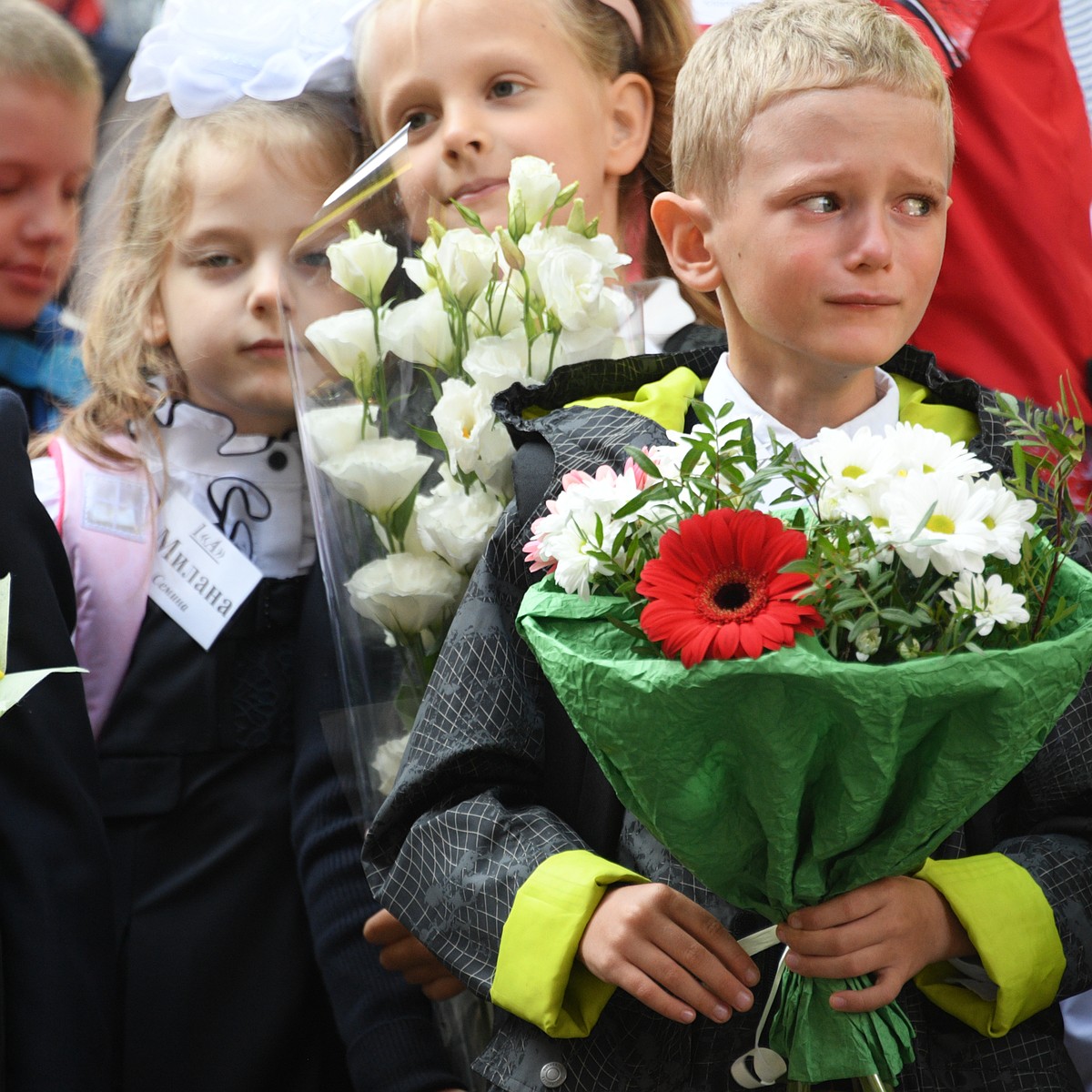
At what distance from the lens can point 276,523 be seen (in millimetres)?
1657

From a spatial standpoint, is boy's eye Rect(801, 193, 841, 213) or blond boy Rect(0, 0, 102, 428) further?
blond boy Rect(0, 0, 102, 428)

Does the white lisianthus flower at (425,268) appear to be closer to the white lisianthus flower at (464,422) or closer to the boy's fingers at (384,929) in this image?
the white lisianthus flower at (464,422)

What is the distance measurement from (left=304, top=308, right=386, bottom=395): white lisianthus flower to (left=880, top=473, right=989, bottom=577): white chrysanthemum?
0.61 metres

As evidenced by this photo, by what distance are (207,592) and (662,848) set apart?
72cm

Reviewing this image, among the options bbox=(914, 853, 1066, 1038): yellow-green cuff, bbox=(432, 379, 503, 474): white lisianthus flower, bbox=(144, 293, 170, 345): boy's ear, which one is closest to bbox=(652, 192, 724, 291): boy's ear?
Result: bbox=(432, 379, 503, 474): white lisianthus flower

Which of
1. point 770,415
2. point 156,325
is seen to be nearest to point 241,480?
point 156,325

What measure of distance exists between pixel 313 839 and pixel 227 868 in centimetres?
13

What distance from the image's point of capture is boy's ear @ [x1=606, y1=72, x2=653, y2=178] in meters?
1.73

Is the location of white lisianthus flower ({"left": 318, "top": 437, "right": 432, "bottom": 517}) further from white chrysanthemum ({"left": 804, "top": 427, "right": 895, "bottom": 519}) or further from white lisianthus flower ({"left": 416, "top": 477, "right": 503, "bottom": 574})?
white chrysanthemum ({"left": 804, "top": 427, "right": 895, "bottom": 519})

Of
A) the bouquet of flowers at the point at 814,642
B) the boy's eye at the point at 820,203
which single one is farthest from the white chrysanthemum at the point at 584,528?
the boy's eye at the point at 820,203

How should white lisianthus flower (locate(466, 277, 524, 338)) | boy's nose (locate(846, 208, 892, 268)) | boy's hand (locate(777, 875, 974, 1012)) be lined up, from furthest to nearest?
1. white lisianthus flower (locate(466, 277, 524, 338))
2. boy's nose (locate(846, 208, 892, 268))
3. boy's hand (locate(777, 875, 974, 1012))

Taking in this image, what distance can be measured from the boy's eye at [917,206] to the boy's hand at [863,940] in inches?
21.5

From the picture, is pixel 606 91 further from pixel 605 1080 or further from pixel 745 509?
pixel 605 1080

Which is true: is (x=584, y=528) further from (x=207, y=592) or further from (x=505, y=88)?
(x=505, y=88)
